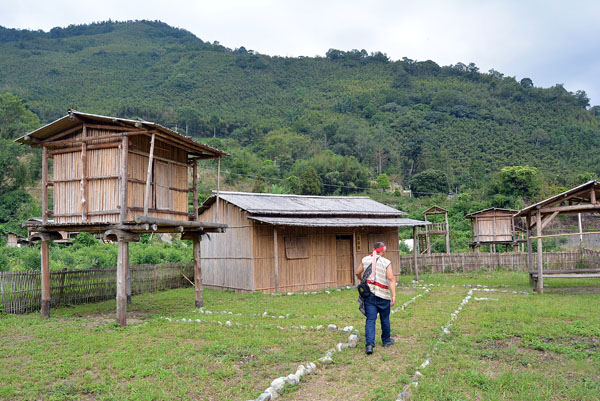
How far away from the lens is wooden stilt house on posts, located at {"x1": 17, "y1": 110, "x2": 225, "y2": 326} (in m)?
11.3

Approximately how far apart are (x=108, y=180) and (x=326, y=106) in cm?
8512

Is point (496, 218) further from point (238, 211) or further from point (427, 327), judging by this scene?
point (427, 327)

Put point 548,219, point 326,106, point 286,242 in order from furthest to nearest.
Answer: point 326,106, point 286,242, point 548,219

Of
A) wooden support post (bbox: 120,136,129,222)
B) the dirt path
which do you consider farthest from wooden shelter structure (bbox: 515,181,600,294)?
wooden support post (bbox: 120,136,129,222)

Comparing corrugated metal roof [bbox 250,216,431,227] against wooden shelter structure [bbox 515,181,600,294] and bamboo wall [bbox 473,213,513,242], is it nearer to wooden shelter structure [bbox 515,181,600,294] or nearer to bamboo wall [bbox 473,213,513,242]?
wooden shelter structure [bbox 515,181,600,294]

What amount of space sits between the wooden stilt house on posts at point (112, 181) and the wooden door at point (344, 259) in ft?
26.2

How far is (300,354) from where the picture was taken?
781 cm

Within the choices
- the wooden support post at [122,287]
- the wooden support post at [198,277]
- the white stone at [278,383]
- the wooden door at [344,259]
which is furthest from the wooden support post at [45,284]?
the wooden door at [344,259]

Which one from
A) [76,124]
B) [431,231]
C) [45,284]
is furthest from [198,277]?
[431,231]

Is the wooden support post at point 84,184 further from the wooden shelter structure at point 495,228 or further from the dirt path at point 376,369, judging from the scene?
the wooden shelter structure at point 495,228

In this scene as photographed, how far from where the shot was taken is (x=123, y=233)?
1132cm

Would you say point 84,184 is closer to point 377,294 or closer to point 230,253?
point 230,253

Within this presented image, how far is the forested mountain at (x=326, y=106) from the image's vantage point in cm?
6456

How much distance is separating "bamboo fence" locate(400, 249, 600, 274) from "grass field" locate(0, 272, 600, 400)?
36.0ft
